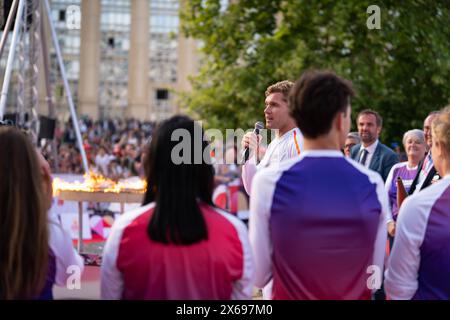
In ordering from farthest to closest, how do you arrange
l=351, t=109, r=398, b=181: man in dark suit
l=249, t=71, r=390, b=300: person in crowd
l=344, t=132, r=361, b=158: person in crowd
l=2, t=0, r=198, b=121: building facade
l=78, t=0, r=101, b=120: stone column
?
l=2, t=0, r=198, b=121: building facade < l=78, t=0, r=101, b=120: stone column < l=344, t=132, r=361, b=158: person in crowd < l=351, t=109, r=398, b=181: man in dark suit < l=249, t=71, r=390, b=300: person in crowd

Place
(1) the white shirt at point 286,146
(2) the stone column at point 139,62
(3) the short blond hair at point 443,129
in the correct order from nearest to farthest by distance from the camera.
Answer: (3) the short blond hair at point 443,129
(1) the white shirt at point 286,146
(2) the stone column at point 139,62

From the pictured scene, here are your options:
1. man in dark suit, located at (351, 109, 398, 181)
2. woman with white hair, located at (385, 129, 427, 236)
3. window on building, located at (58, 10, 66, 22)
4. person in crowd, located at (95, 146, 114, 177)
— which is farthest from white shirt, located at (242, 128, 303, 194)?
window on building, located at (58, 10, 66, 22)

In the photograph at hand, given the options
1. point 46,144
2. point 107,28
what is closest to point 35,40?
point 46,144

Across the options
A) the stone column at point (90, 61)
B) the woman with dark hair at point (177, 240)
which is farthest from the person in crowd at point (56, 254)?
the stone column at point (90, 61)

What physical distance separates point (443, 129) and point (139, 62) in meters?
57.0

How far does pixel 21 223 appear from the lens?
3.07 meters

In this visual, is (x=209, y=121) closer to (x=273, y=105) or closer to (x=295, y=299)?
(x=273, y=105)

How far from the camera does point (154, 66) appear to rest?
63531 millimetres

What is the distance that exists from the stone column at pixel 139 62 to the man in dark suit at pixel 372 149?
52022 mm

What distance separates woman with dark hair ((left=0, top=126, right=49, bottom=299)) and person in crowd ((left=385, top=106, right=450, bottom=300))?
165 centimetres

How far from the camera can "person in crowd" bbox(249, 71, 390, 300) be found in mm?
3166

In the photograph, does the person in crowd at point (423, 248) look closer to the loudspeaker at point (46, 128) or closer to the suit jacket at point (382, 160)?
the suit jacket at point (382, 160)

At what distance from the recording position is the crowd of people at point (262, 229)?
10.0 ft

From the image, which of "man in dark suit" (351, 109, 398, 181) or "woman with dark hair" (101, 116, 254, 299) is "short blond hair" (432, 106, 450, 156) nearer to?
"woman with dark hair" (101, 116, 254, 299)
